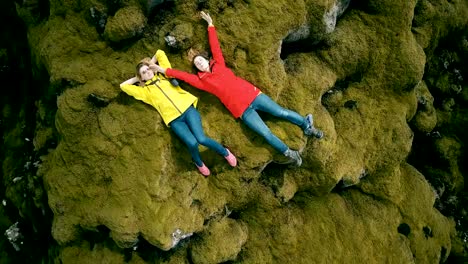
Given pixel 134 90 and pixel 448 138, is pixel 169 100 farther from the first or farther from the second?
pixel 448 138

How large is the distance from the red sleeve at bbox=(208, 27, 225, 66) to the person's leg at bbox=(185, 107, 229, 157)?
3.16ft

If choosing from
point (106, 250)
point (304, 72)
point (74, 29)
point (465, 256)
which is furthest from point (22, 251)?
point (465, 256)

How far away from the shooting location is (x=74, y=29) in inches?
→ 327

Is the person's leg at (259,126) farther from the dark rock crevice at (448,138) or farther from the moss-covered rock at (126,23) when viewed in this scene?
the dark rock crevice at (448,138)

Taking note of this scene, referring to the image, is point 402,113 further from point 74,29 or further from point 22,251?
point 22,251

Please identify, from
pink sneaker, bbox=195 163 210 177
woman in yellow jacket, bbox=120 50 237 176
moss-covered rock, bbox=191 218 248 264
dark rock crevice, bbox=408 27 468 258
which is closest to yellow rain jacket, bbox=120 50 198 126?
woman in yellow jacket, bbox=120 50 237 176

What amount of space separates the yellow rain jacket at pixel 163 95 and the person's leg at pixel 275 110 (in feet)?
3.62

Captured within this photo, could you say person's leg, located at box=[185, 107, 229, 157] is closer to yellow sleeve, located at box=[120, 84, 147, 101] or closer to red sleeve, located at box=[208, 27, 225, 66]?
yellow sleeve, located at box=[120, 84, 147, 101]

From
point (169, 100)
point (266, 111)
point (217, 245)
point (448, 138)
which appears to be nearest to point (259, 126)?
point (266, 111)

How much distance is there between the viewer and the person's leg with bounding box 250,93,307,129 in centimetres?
754

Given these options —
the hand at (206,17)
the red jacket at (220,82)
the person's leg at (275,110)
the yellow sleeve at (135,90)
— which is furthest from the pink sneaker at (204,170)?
the hand at (206,17)

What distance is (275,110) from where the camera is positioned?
7656 mm

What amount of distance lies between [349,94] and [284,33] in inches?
102

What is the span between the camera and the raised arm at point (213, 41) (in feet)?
24.1
